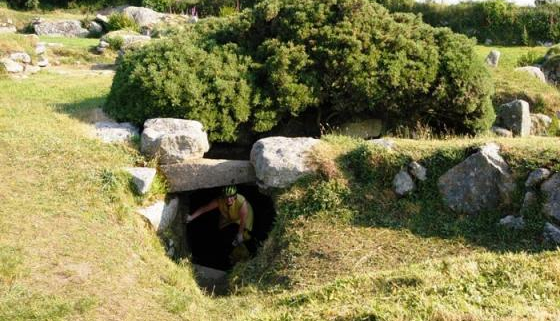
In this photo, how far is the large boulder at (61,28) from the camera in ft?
91.7

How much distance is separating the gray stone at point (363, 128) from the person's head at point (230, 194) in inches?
110

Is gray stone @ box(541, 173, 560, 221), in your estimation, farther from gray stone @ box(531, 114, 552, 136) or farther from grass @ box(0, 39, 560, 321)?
gray stone @ box(531, 114, 552, 136)

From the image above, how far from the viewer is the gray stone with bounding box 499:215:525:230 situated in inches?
334

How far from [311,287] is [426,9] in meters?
22.6

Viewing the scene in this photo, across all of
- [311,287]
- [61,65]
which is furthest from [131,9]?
[311,287]

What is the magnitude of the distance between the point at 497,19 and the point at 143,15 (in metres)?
17.5

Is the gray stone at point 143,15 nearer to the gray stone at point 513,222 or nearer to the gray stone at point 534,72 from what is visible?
the gray stone at point 534,72

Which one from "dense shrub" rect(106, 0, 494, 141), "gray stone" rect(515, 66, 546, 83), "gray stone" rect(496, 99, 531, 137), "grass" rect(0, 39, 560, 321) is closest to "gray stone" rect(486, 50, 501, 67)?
"gray stone" rect(515, 66, 546, 83)

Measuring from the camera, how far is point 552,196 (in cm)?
845

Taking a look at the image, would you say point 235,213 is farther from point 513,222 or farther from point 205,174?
point 513,222

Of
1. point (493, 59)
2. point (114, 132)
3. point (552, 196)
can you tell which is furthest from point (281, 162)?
point (493, 59)

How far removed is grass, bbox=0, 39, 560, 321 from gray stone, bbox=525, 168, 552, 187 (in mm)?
126

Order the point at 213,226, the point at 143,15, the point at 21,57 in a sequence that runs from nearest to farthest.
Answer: the point at 213,226 → the point at 21,57 → the point at 143,15

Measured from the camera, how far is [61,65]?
20719 millimetres
